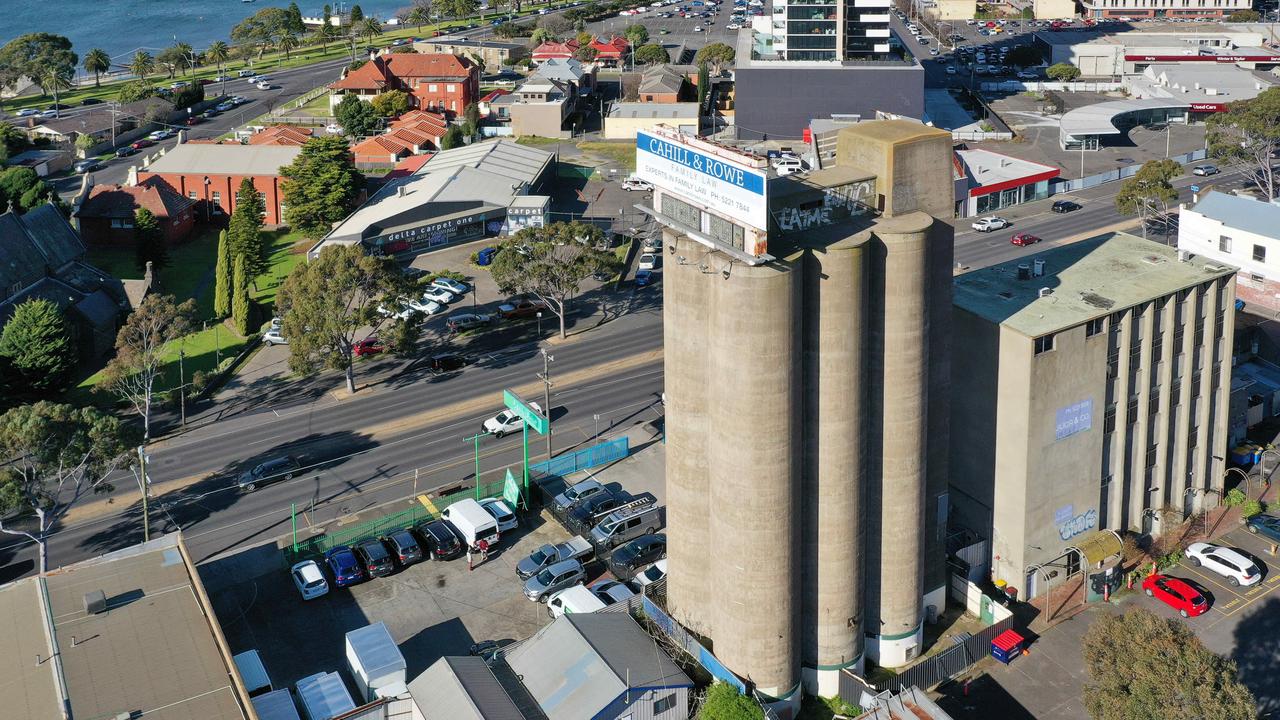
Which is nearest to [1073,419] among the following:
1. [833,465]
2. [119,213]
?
[833,465]

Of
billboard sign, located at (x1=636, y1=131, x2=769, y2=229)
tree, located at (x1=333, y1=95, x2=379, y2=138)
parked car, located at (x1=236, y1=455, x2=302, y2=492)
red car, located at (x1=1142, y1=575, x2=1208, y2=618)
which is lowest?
red car, located at (x1=1142, y1=575, x2=1208, y2=618)

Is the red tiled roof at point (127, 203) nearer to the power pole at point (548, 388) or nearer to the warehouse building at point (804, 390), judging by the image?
the power pole at point (548, 388)

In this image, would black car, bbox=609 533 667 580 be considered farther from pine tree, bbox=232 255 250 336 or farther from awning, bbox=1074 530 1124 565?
pine tree, bbox=232 255 250 336

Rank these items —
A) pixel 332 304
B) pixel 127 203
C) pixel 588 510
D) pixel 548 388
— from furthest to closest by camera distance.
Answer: pixel 127 203 < pixel 548 388 < pixel 332 304 < pixel 588 510

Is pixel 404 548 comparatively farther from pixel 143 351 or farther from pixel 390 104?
pixel 390 104

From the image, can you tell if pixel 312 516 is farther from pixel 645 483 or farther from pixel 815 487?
pixel 815 487

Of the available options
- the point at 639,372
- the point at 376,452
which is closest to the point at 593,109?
the point at 639,372

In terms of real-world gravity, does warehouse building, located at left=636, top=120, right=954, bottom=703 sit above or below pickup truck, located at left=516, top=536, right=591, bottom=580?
above

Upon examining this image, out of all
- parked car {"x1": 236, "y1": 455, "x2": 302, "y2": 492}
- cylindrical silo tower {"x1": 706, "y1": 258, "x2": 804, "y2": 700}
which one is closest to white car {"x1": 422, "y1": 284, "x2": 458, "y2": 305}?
parked car {"x1": 236, "y1": 455, "x2": 302, "y2": 492}
